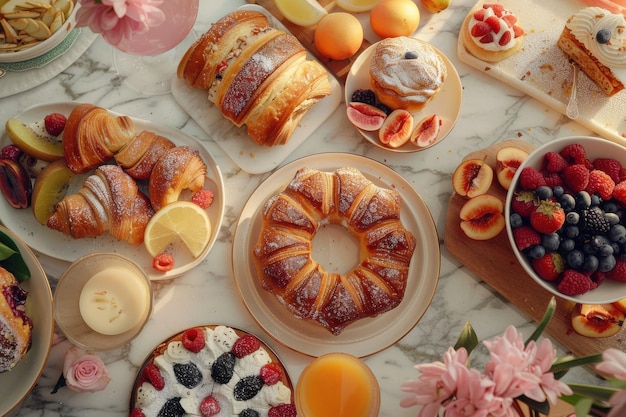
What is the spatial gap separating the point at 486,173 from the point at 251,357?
1.01 meters

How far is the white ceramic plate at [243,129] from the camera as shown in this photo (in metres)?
2.21

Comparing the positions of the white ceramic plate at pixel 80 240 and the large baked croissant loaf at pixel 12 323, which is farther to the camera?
the white ceramic plate at pixel 80 240

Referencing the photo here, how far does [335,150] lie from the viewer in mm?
2256

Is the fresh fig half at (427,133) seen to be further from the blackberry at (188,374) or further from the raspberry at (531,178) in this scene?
the blackberry at (188,374)

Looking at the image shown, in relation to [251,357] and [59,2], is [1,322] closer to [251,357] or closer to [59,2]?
[251,357]

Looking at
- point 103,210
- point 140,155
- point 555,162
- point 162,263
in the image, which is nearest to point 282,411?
point 162,263

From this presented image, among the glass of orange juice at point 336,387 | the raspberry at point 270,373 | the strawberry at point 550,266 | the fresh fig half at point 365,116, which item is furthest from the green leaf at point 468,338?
the fresh fig half at point 365,116

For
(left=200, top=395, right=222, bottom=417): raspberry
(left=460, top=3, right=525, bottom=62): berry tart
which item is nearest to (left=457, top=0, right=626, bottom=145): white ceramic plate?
(left=460, top=3, right=525, bottom=62): berry tart

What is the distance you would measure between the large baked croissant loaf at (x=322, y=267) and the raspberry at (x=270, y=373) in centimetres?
18

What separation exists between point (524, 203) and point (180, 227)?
1127 mm

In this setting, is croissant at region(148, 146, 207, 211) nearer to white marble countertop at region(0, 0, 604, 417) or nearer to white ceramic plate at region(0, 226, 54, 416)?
white marble countertop at region(0, 0, 604, 417)

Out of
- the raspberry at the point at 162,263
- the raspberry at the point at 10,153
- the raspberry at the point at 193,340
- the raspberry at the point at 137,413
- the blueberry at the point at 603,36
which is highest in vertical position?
the blueberry at the point at 603,36

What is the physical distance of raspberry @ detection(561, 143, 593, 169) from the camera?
78.9 inches

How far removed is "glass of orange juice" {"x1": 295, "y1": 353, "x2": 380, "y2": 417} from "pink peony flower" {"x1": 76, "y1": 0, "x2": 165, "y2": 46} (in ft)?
3.68
